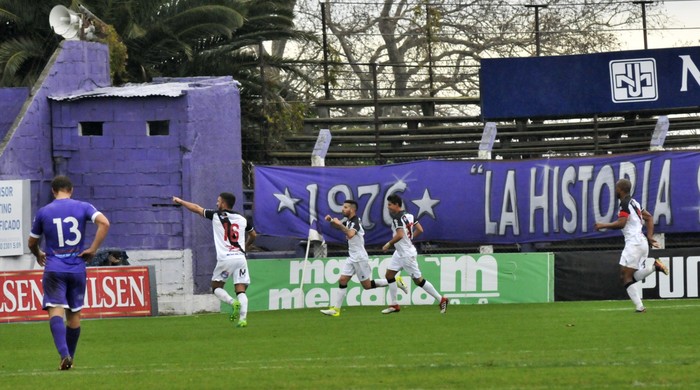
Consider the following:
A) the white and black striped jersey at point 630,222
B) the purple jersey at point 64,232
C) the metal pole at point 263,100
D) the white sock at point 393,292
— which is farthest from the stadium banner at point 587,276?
the purple jersey at point 64,232

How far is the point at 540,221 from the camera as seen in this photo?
1168 inches

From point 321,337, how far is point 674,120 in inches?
728

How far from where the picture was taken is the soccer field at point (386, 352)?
11609 mm

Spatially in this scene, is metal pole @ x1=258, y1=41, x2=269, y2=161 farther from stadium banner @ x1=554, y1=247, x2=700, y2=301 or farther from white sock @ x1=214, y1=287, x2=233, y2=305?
white sock @ x1=214, y1=287, x2=233, y2=305

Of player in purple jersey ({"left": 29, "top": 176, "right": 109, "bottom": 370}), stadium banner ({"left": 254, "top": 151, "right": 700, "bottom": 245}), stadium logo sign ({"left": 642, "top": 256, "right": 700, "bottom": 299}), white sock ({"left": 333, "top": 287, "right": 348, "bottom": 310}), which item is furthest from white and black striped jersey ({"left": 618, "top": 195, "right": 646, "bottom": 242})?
player in purple jersey ({"left": 29, "top": 176, "right": 109, "bottom": 370})

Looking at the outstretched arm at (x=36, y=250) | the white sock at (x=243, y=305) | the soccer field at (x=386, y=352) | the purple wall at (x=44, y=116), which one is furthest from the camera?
the purple wall at (x=44, y=116)

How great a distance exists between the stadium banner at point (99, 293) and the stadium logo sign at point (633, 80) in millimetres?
12315

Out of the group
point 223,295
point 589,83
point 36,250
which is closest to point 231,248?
point 223,295

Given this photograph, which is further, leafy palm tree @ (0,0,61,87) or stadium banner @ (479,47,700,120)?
stadium banner @ (479,47,700,120)

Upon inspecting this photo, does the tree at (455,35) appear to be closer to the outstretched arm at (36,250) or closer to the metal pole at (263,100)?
the metal pole at (263,100)

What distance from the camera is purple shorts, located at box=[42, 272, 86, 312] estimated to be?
13812 mm

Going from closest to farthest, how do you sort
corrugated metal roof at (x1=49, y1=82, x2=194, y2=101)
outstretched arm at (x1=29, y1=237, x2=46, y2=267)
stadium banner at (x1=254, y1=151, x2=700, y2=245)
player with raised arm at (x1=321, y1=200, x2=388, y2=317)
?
1. outstretched arm at (x1=29, y1=237, x2=46, y2=267)
2. player with raised arm at (x1=321, y1=200, x2=388, y2=317)
3. corrugated metal roof at (x1=49, y1=82, x2=194, y2=101)
4. stadium banner at (x1=254, y1=151, x2=700, y2=245)

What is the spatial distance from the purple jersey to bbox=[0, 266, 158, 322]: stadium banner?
12.0 m

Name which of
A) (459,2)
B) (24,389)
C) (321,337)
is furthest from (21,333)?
(459,2)
